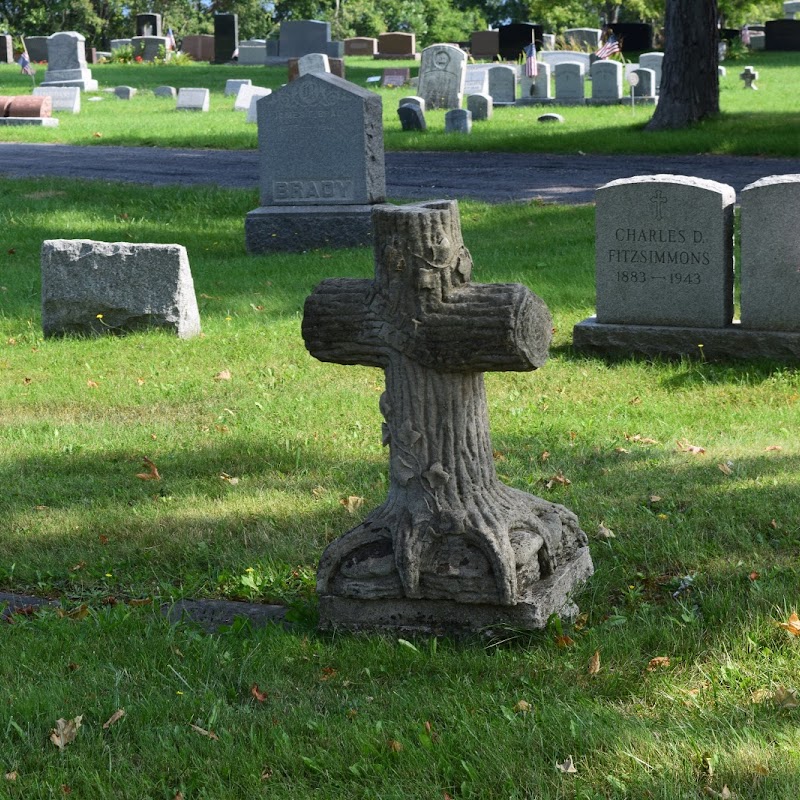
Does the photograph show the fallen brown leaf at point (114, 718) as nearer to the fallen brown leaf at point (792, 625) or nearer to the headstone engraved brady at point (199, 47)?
the fallen brown leaf at point (792, 625)

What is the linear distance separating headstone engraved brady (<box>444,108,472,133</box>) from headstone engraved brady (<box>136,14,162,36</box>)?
118ft

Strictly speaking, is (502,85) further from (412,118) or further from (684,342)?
(684,342)

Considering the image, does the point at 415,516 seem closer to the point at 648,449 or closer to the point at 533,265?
the point at 648,449

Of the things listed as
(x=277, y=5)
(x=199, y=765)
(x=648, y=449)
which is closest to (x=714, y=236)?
(x=648, y=449)

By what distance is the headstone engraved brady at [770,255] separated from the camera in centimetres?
811

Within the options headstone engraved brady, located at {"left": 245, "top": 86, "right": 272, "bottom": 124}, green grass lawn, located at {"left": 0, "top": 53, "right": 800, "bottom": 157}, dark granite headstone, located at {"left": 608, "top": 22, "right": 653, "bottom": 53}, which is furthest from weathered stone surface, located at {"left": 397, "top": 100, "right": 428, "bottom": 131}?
dark granite headstone, located at {"left": 608, "top": 22, "right": 653, "bottom": 53}

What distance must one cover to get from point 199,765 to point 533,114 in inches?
1009

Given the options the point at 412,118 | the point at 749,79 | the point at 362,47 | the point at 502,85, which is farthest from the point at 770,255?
the point at 362,47

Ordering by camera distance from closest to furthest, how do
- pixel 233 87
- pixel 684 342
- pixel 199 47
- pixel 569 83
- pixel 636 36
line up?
1. pixel 684 342
2. pixel 569 83
3. pixel 233 87
4. pixel 636 36
5. pixel 199 47

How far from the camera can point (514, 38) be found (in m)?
46.4

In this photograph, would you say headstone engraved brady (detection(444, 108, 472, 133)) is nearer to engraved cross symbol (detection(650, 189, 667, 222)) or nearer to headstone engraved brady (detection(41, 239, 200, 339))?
headstone engraved brady (detection(41, 239, 200, 339))

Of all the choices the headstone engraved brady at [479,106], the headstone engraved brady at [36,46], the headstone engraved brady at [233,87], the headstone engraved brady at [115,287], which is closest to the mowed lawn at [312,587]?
the headstone engraved brady at [115,287]

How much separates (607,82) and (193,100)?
10.4 metres

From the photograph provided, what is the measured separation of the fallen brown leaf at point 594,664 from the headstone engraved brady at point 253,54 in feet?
149
